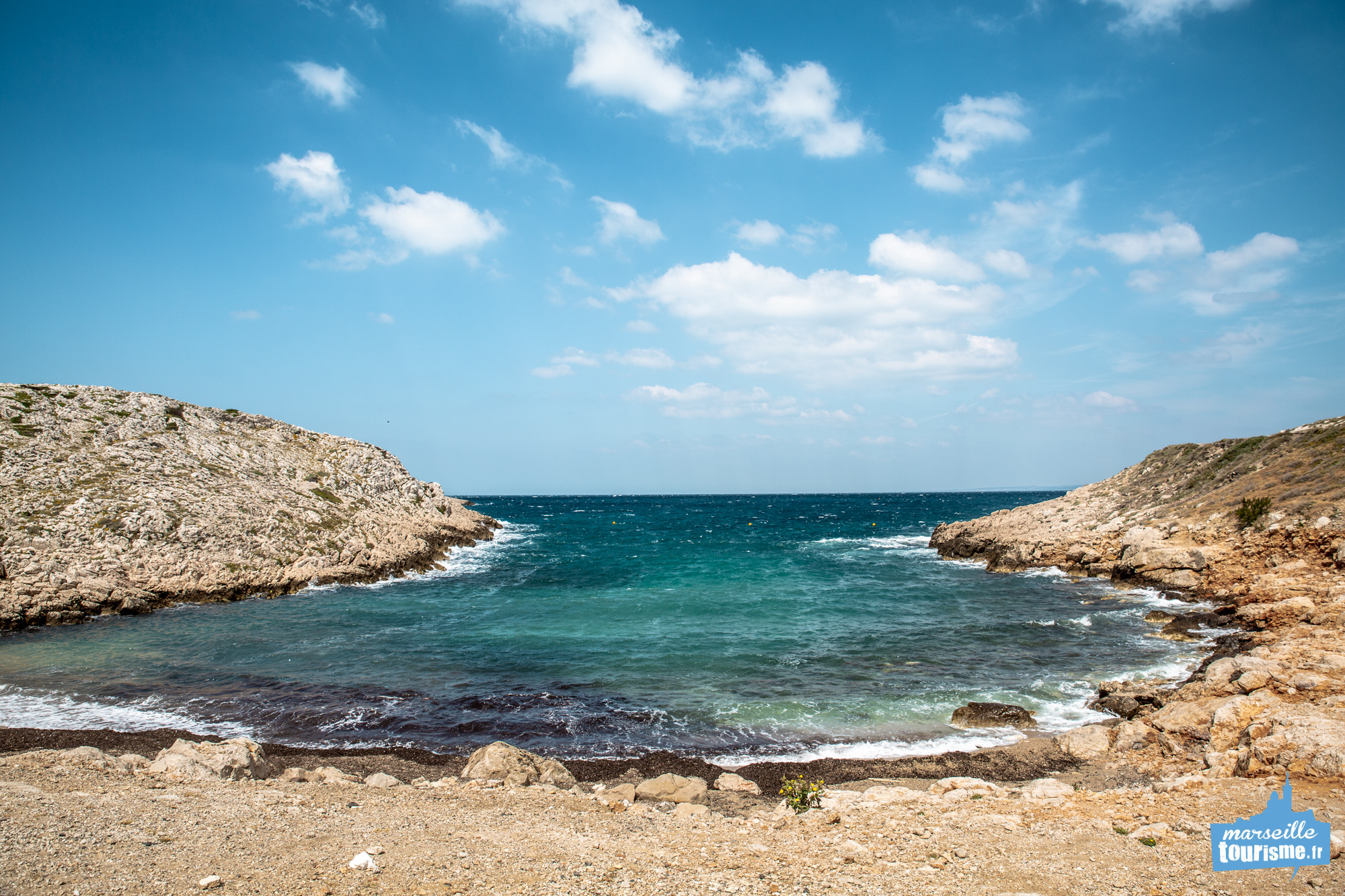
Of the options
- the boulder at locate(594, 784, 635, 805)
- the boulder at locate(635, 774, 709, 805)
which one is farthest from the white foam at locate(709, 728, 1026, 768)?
the boulder at locate(594, 784, 635, 805)

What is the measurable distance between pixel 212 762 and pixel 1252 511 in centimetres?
4214

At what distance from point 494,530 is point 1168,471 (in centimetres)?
7120

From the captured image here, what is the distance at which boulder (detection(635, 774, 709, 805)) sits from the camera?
11289 millimetres

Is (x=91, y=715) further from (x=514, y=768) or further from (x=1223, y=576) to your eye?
(x=1223, y=576)

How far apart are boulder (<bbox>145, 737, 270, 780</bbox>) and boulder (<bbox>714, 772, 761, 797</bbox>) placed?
30.0 feet

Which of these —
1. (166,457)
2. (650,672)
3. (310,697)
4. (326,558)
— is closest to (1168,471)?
(650,672)

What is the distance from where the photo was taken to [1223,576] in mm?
28484

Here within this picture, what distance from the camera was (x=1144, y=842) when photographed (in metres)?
8.12

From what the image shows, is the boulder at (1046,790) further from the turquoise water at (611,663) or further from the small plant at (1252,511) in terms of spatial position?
the small plant at (1252,511)

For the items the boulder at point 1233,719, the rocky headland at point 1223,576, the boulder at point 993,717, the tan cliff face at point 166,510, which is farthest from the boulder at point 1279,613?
the tan cliff face at point 166,510

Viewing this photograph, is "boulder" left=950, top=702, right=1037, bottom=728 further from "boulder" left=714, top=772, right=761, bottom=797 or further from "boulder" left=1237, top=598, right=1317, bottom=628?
"boulder" left=1237, top=598, right=1317, bottom=628

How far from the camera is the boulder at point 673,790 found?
444 inches

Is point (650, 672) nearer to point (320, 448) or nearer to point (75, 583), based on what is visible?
point (75, 583)

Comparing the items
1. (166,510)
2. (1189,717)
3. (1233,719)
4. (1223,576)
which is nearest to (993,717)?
(1189,717)
